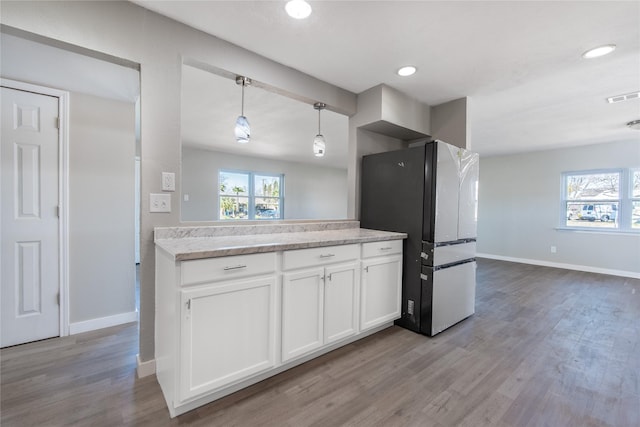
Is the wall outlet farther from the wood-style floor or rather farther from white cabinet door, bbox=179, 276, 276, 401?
the wood-style floor

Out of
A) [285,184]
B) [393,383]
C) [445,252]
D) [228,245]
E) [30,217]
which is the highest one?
[285,184]

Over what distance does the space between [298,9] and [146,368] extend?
2.42 meters

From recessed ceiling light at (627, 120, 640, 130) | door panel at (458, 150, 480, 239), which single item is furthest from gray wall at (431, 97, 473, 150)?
recessed ceiling light at (627, 120, 640, 130)

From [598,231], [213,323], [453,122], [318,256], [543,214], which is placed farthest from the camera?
[543,214]

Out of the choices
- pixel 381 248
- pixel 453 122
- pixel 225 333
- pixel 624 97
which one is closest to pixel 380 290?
pixel 381 248

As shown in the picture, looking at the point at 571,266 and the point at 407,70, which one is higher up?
the point at 407,70

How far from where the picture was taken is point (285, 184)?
7.37 metres

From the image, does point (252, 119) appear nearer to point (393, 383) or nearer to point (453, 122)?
point (453, 122)

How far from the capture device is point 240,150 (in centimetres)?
588

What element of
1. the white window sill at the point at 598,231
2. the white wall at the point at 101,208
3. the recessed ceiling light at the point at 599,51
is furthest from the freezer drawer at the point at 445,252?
the white window sill at the point at 598,231

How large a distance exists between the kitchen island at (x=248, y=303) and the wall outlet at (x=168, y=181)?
11.0 inches

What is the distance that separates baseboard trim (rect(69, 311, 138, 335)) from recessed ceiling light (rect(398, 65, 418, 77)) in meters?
3.32

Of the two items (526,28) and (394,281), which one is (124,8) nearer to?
(526,28)

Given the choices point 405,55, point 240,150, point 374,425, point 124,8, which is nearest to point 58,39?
point 124,8
